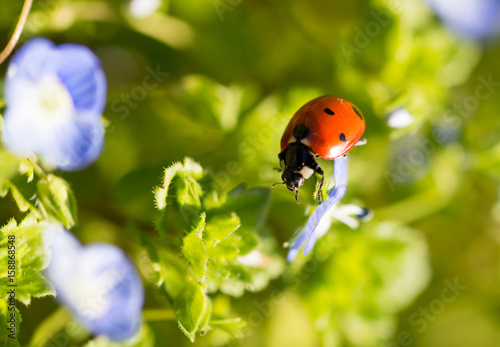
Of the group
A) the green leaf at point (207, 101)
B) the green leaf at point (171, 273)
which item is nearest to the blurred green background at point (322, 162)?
the green leaf at point (207, 101)

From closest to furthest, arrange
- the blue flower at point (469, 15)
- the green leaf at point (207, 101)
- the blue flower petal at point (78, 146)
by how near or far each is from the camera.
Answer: the blue flower petal at point (78, 146) < the green leaf at point (207, 101) < the blue flower at point (469, 15)

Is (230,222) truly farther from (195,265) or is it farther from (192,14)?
(192,14)

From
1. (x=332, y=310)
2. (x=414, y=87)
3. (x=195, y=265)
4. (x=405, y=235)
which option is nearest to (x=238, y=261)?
(x=195, y=265)

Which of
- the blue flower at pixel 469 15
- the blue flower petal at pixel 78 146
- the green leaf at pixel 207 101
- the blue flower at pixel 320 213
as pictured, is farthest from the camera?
the blue flower at pixel 469 15

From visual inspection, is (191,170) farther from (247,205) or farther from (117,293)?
(117,293)

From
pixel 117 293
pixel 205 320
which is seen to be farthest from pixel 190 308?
pixel 117 293

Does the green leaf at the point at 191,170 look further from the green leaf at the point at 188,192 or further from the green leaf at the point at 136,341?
the green leaf at the point at 136,341
